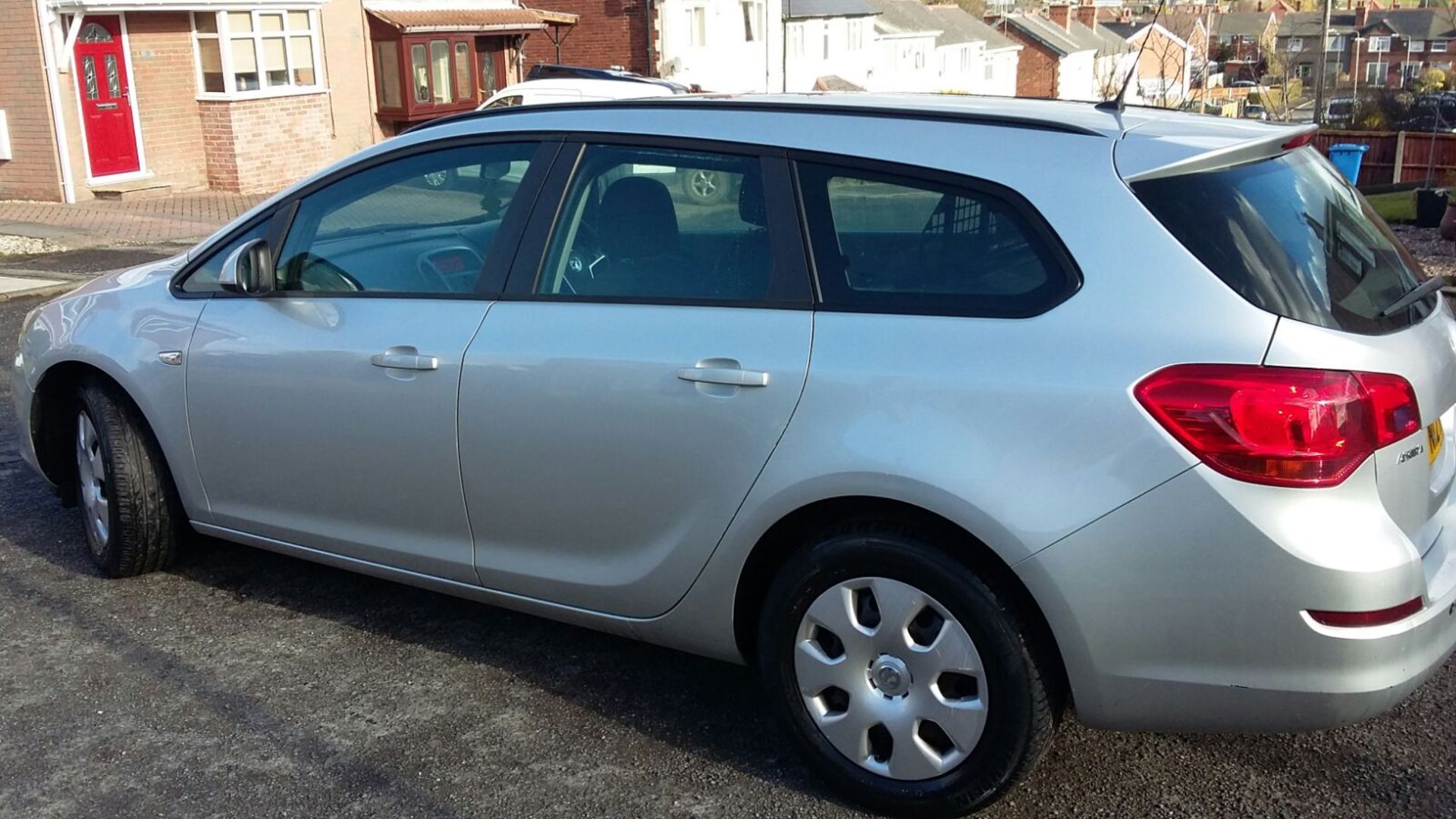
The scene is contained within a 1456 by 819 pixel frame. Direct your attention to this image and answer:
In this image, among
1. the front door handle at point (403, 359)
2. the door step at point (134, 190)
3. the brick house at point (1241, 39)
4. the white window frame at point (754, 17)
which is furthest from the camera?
the brick house at point (1241, 39)

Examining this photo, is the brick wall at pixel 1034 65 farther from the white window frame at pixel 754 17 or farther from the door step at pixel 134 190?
the door step at pixel 134 190

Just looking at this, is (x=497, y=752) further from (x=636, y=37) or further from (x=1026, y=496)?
(x=636, y=37)

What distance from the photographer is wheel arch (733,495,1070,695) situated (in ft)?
9.80

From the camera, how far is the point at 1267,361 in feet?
8.97

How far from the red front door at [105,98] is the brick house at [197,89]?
21 mm

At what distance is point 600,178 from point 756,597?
3.92 feet

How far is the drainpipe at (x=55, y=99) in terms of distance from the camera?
1812cm

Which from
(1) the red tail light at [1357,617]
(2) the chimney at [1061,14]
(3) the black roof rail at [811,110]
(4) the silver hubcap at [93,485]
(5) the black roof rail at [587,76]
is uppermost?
(2) the chimney at [1061,14]

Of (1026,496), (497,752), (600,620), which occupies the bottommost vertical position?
(497,752)

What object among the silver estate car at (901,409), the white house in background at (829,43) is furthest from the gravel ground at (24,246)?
the white house in background at (829,43)

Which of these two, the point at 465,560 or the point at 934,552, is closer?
the point at 934,552

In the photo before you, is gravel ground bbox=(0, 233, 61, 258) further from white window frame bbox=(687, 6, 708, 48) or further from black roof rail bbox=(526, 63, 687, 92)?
white window frame bbox=(687, 6, 708, 48)

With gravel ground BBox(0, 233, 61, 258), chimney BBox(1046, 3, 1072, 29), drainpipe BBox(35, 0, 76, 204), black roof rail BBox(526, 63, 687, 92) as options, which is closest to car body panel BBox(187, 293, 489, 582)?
gravel ground BBox(0, 233, 61, 258)

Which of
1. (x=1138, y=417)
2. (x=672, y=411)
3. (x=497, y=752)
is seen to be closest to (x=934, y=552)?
(x=1138, y=417)
